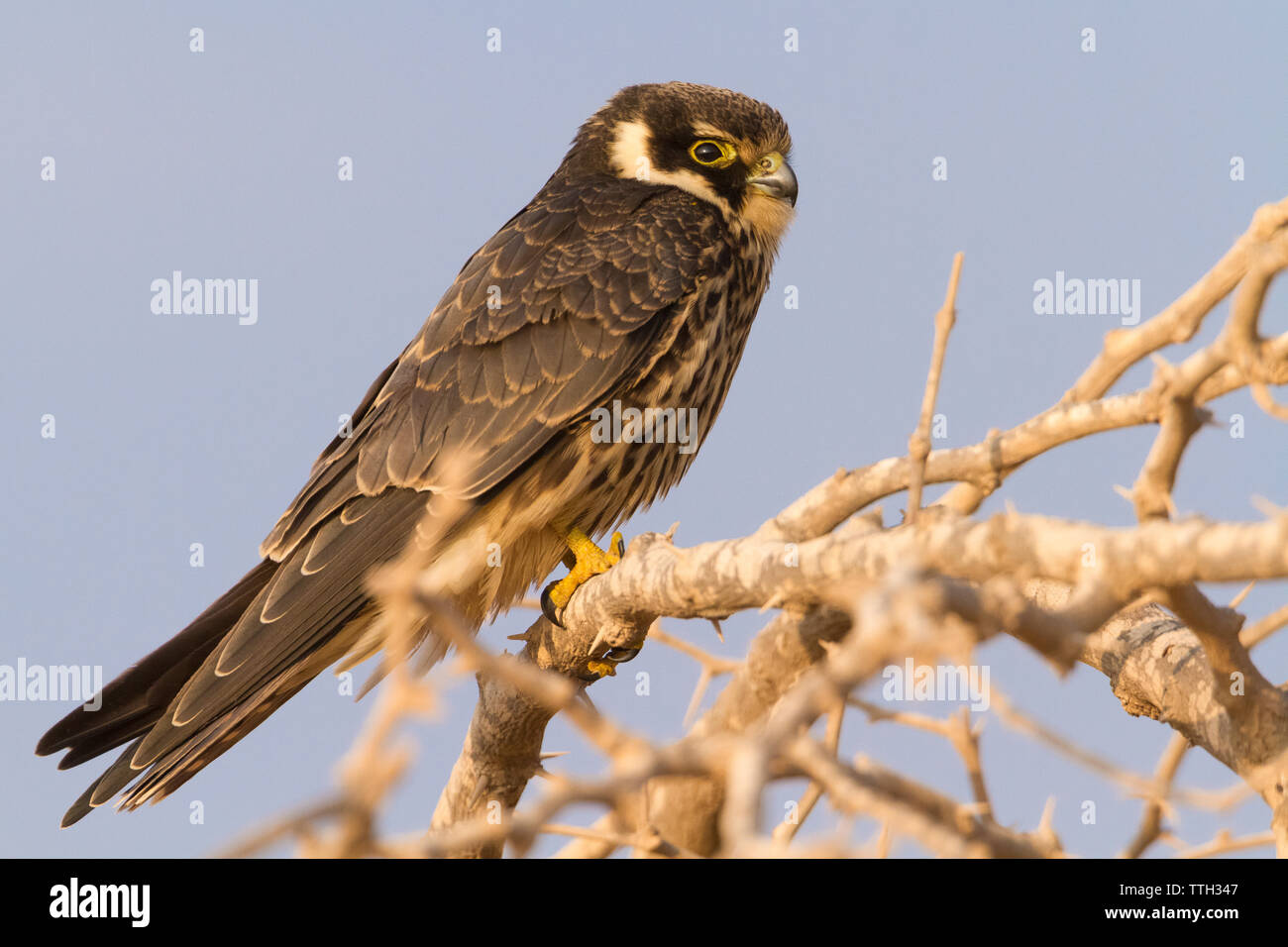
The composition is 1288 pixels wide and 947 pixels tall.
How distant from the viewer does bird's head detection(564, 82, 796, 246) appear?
481 cm

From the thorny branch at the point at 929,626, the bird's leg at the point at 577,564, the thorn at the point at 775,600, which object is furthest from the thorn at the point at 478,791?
the thorn at the point at 775,600

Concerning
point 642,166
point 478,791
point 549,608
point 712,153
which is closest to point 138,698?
point 478,791

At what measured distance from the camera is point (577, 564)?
14.0 feet

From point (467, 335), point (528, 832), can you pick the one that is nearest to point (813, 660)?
point (528, 832)

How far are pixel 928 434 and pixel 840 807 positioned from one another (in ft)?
2.60

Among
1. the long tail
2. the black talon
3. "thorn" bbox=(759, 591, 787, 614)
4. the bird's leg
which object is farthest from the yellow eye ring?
"thorn" bbox=(759, 591, 787, 614)

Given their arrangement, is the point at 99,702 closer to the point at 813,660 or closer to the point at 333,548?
the point at 333,548

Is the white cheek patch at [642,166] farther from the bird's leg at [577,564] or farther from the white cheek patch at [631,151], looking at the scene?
the bird's leg at [577,564]

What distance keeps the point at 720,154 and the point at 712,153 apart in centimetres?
3

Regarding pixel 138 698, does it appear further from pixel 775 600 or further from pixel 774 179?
pixel 774 179

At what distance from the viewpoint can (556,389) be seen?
4.23 meters

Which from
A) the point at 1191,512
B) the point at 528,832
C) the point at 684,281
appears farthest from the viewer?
the point at 684,281

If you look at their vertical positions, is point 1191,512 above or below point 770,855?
above

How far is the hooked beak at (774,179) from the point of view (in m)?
4.79
